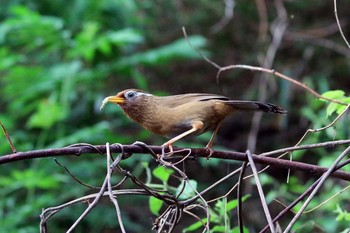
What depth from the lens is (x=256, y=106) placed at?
6.75 ft

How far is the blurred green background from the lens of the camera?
4152 millimetres

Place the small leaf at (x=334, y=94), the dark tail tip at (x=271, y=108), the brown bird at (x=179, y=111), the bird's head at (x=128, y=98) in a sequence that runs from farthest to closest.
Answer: the bird's head at (x=128, y=98), the brown bird at (x=179, y=111), the dark tail tip at (x=271, y=108), the small leaf at (x=334, y=94)

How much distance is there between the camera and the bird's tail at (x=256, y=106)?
1938 mm

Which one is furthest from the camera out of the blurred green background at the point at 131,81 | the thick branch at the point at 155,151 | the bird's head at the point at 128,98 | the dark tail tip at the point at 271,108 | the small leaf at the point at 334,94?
the blurred green background at the point at 131,81

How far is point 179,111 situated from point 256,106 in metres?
0.30

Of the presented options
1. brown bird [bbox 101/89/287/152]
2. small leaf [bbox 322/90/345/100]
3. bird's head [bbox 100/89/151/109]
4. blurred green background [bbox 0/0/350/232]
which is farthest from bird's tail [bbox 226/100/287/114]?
blurred green background [bbox 0/0/350/232]

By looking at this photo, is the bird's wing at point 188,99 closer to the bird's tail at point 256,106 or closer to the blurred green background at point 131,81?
the bird's tail at point 256,106

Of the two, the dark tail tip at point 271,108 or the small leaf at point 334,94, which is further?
the dark tail tip at point 271,108

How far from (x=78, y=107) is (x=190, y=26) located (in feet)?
5.54

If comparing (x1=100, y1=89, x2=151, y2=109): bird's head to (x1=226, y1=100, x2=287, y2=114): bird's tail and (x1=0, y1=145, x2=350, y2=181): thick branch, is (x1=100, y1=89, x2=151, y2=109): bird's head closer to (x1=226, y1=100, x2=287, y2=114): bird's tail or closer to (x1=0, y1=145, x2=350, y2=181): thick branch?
(x1=226, y1=100, x2=287, y2=114): bird's tail

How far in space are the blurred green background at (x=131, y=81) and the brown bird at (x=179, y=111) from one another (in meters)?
1.13

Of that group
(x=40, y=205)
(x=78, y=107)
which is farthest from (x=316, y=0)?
(x=40, y=205)

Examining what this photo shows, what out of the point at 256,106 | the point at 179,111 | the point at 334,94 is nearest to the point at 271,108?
the point at 256,106

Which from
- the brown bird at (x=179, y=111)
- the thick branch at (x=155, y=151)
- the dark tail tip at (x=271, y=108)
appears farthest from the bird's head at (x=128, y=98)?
the thick branch at (x=155, y=151)
